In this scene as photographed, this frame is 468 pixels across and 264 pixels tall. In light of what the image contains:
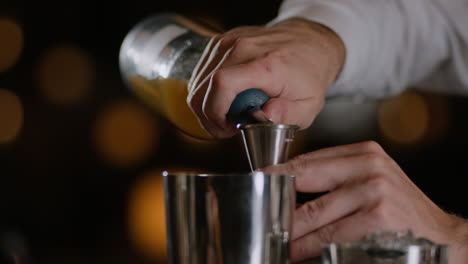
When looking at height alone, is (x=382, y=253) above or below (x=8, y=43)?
below

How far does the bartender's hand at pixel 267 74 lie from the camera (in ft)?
2.54

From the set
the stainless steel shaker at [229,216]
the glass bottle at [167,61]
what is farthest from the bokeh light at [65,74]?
the stainless steel shaker at [229,216]

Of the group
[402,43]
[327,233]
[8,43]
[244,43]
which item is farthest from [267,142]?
[8,43]

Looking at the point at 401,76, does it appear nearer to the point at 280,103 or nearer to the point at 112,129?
the point at 280,103

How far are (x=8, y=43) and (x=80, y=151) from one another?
0.77m

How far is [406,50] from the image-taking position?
157cm

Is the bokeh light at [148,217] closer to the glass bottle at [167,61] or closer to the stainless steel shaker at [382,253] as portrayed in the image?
the glass bottle at [167,61]

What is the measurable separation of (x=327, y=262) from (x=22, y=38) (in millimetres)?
3869

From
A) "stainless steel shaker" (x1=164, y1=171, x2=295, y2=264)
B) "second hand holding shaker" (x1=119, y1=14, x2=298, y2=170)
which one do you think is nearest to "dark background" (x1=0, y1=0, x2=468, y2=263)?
"second hand holding shaker" (x1=119, y1=14, x2=298, y2=170)

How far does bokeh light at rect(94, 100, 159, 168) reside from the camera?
4.02m

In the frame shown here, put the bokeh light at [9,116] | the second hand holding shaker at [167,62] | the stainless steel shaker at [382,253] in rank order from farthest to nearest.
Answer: the bokeh light at [9,116] → the second hand holding shaker at [167,62] → the stainless steel shaker at [382,253]

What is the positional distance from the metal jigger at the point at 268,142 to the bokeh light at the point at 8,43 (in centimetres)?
362

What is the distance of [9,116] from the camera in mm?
4035

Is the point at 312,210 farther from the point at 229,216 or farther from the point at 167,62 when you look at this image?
the point at 167,62
